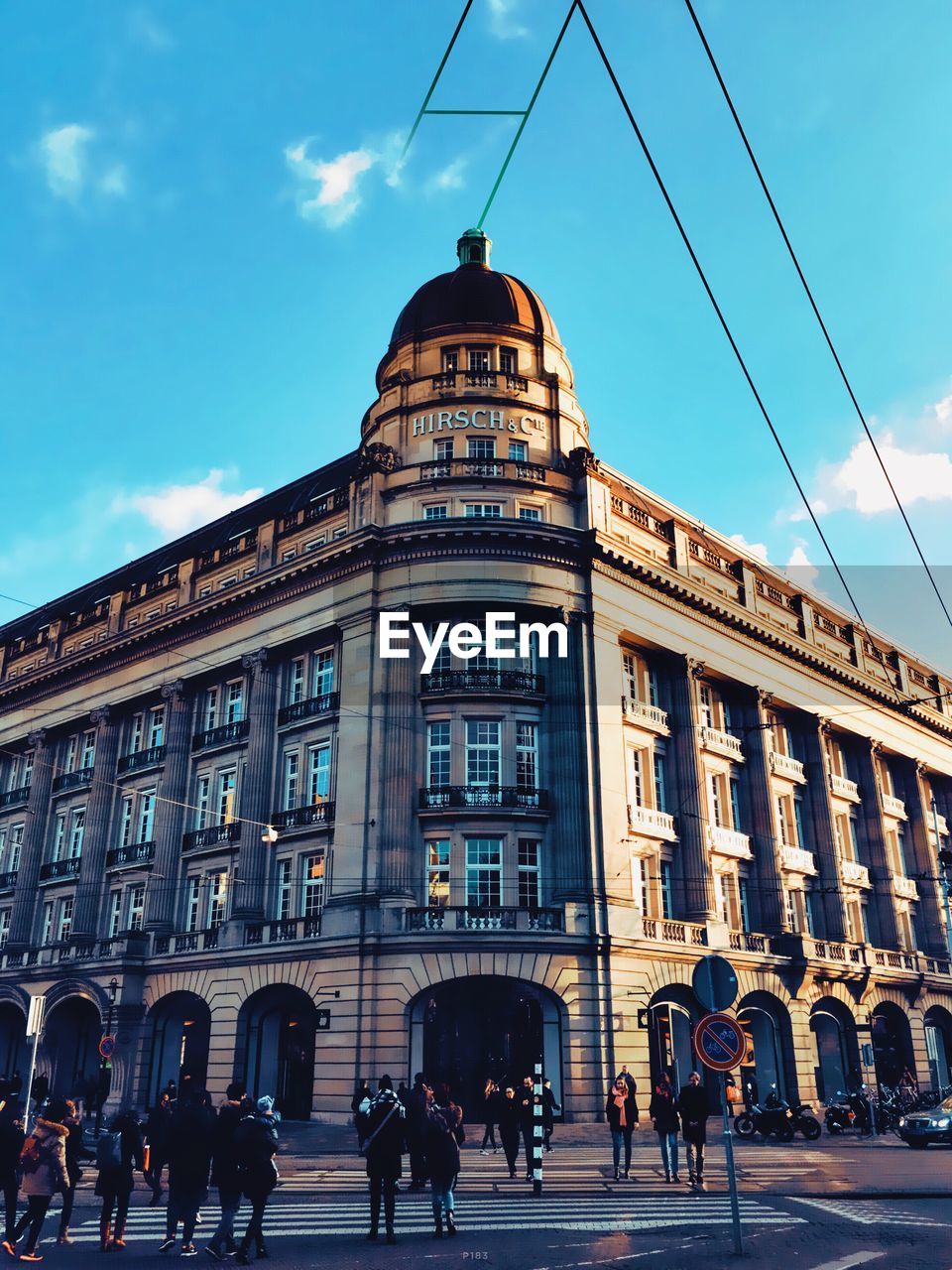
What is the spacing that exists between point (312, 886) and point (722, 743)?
18.5 metres

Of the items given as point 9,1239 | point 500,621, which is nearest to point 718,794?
point 500,621

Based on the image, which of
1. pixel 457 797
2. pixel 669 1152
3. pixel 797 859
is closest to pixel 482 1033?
pixel 457 797

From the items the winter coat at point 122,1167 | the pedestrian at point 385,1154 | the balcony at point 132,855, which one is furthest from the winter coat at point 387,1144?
the balcony at point 132,855

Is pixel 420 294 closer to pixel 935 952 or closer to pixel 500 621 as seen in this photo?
pixel 500 621

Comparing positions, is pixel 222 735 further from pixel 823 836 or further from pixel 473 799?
pixel 823 836

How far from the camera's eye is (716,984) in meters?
13.5

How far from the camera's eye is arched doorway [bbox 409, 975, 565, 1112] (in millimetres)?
34406

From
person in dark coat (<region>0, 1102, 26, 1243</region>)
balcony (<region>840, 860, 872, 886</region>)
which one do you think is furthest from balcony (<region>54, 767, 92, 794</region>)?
person in dark coat (<region>0, 1102, 26, 1243</region>)

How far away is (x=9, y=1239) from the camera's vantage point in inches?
529

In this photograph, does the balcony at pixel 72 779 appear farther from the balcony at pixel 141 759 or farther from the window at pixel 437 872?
the window at pixel 437 872

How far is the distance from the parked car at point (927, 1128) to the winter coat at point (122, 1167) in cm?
2254

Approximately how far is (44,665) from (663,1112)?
43.5 meters

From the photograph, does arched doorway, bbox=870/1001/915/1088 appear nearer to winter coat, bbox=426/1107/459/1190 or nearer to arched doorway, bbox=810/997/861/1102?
arched doorway, bbox=810/997/861/1102

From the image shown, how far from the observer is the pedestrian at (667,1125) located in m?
20.8
